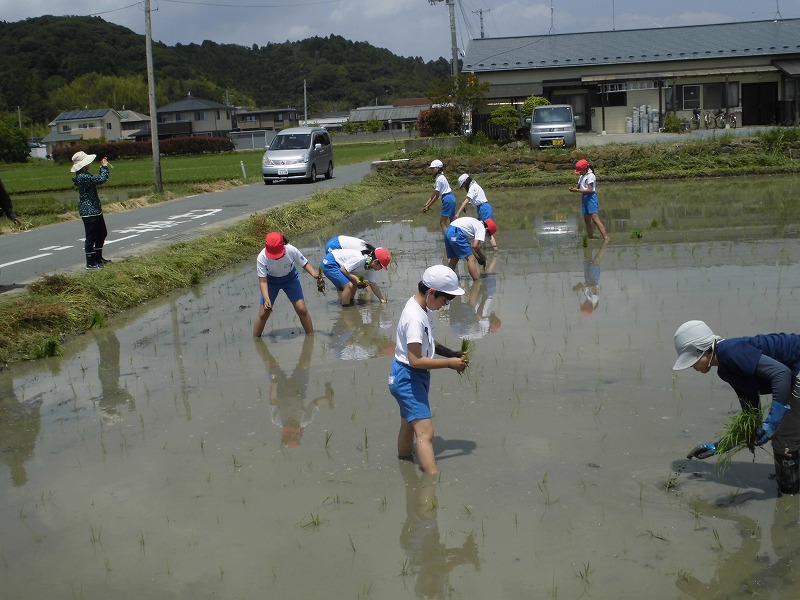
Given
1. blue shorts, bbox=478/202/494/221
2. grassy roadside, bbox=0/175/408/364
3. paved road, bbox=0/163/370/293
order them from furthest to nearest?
blue shorts, bbox=478/202/494/221
paved road, bbox=0/163/370/293
grassy roadside, bbox=0/175/408/364

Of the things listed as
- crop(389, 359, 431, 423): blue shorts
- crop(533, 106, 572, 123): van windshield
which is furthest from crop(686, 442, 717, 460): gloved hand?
crop(533, 106, 572, 123): van windshield

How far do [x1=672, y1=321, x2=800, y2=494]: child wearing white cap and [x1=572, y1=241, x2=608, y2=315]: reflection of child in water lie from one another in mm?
4701

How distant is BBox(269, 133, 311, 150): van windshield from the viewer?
28.8 meters

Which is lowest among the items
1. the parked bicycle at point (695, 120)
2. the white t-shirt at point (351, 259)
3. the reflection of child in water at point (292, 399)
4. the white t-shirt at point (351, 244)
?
the reflection of child in water at point (292, 399)

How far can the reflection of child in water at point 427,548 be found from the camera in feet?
14.6

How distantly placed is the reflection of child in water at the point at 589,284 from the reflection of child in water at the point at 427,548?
495cm

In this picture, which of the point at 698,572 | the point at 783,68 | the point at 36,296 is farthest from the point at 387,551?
the point at 783,68

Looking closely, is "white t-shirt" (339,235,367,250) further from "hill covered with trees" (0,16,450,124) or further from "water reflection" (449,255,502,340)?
"hill covered with trees" (0,16,450,124)

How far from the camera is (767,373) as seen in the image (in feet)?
15.9

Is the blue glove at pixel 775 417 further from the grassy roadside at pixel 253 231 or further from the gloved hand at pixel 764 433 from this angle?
Result: the grassy roadside at pixel 253 231

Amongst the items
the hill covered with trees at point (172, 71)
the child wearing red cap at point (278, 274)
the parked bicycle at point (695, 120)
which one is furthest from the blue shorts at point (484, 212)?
the hill covered with trees at point (172, 71)

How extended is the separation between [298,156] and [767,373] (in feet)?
79.2

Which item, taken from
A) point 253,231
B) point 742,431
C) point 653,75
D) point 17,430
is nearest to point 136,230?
point 253,231

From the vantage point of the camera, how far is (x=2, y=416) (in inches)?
293
